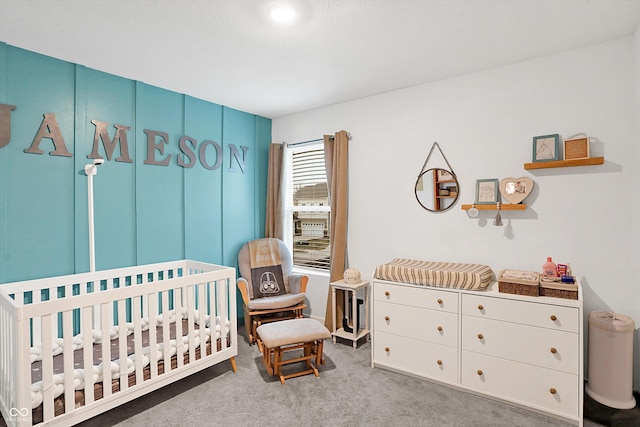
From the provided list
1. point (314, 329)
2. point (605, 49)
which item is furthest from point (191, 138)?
point (605, 49)

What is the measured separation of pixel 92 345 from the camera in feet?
6.78

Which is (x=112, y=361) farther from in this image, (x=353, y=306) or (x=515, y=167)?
(x=515, y=167)

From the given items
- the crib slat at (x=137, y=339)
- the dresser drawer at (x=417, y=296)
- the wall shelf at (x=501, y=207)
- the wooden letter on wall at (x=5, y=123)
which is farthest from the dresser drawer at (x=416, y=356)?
the wooden letter on wall at (x=5, y=123)

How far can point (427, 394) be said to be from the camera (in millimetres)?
2422

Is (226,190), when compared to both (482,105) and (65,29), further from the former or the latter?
(482,105)

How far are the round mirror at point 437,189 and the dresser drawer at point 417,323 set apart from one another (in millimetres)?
957

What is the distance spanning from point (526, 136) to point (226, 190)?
9.47ft

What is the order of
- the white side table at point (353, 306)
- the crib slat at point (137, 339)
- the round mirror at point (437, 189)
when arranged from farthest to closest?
the white side table at point (353, 306), the round mirror at point (437, 189), the crib slat at point (137, 339)

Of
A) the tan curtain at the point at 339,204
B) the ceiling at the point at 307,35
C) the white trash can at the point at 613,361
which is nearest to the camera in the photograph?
the ceiling at the point at 307,35

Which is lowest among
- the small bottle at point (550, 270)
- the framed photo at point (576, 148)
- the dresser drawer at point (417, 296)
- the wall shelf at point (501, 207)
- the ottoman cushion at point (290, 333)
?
the ottoman cushion at point (290, 333)

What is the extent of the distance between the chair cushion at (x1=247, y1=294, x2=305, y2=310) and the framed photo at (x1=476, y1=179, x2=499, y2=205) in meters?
1.87

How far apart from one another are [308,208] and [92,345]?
2.51 meters

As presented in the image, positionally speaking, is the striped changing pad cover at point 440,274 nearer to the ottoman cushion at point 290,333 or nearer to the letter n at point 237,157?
the ottoman cushion at point 290,333

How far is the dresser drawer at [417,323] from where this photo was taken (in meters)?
2.49
